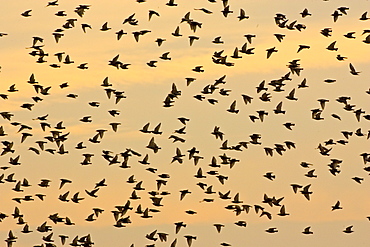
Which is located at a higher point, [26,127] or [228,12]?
[228,12]

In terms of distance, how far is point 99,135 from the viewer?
88000 mm

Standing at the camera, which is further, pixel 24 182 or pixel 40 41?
pixel 24 182

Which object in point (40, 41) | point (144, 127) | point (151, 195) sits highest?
point (40, 41)

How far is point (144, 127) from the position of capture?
83.6m

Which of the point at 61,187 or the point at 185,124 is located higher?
the point at 185,124

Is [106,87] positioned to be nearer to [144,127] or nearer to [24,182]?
[144,127]

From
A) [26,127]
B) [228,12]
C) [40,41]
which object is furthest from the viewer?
[26,127]

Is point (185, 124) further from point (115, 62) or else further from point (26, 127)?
point (26, 127)

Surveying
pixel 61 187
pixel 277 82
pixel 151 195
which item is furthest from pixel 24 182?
pixel 277 82

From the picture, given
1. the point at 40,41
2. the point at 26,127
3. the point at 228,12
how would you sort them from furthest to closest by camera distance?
the point at 26,127 < the point at 40,41 < the point at 228,12

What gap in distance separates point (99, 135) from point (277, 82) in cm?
1524

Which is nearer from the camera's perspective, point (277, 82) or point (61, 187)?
point (277, 82)

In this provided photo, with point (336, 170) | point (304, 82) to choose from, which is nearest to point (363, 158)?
point (336, 170)

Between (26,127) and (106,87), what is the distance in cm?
829
